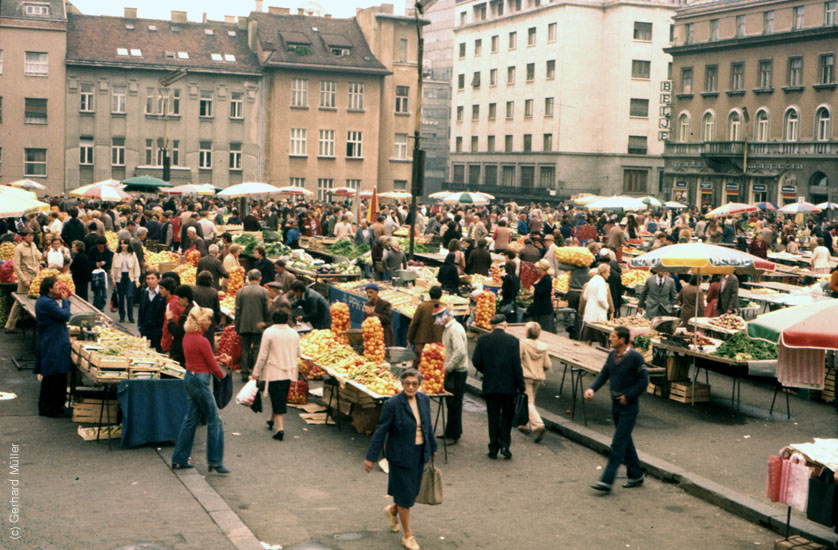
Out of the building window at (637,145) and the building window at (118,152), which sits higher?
the building window at (637,145)

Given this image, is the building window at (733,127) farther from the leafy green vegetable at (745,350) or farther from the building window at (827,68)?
the leafy green vegetable at (745,350)

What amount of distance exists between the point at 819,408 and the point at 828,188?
1795 inches

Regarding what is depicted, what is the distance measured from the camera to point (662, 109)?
228 feet

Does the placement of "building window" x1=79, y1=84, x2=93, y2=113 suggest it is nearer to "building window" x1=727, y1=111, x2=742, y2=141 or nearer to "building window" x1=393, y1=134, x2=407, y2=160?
"building window" x1=393, y1=134, x2=407, y2=160

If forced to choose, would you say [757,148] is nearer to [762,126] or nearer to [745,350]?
[762,126]

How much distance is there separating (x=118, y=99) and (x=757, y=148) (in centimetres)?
3971

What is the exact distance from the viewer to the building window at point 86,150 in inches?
2461

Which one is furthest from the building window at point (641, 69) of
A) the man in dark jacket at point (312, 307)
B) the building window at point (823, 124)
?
the man in dark jacket at point (312, 307)

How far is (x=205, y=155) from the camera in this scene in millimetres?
65000

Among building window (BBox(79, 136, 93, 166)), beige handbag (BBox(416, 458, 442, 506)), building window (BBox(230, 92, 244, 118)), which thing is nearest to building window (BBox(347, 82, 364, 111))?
building window (BBox(230, 92, 244, 118))

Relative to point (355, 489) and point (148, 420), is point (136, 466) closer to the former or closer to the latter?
point (148, 420)

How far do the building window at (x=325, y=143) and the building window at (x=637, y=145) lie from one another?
25966mm

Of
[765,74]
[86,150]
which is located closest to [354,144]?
[86,150]

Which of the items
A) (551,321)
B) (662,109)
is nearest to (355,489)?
(551,321)
